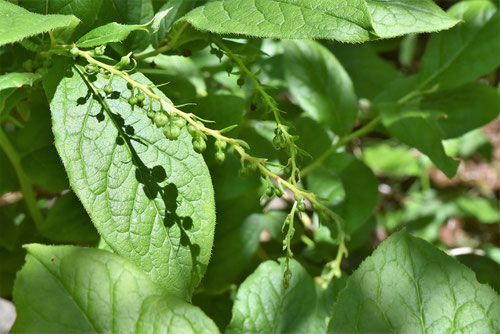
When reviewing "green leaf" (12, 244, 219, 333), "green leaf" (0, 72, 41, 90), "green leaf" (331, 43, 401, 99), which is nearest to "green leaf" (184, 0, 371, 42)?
"green leaf" (0, 72, 41, 90)

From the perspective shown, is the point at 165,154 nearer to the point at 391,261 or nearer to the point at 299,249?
the point at 391,261

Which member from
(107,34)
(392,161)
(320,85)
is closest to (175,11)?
(107,34)

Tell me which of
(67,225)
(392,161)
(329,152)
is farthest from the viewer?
(392,161)

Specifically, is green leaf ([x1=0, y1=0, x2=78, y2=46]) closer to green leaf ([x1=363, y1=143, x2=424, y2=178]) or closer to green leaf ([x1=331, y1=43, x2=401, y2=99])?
green leaf ([x1=331, y1=43, x2=401, y2=99])

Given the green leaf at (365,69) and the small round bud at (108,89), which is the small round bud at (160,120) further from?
the green leaf at (365,69)

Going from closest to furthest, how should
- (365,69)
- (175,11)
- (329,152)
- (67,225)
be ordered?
(175,11) < (67,225) < (329,152) < (365,69)

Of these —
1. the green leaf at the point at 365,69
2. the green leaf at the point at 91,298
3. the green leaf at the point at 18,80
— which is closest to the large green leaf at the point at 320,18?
the green leaf at the point at 18,80

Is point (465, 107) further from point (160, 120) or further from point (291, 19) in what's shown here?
point (160, 120)

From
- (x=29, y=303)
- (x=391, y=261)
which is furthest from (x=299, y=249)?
(x=29, y=303)
